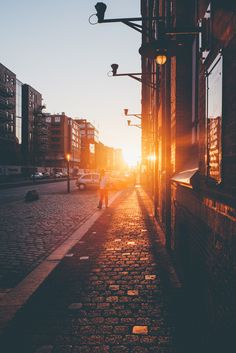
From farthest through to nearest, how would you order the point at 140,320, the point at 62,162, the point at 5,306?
the point at 62,162 < the point at 5,306 < the point at 140,320

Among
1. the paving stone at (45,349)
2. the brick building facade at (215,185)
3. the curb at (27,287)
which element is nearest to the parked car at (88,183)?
the curb at (27,287)

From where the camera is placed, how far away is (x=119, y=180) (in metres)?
31.5

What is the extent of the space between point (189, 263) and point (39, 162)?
81584 mm

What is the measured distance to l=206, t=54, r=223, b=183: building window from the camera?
2.53 meters

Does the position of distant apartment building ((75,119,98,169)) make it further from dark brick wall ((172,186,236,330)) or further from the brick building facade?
the brick building facade

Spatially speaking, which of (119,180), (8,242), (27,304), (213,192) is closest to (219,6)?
(213,192)

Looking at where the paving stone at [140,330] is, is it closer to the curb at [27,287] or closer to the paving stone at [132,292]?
the paving stone at [132,292]

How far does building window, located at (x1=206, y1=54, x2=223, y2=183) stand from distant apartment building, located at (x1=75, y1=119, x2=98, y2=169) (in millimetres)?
128217

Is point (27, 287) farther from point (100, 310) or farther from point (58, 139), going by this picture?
point (58, 139)

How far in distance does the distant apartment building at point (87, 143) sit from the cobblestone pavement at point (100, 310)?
12597 centimetres

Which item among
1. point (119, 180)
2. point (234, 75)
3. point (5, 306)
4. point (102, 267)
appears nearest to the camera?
point (234, 75)

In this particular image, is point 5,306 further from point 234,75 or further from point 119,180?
point 119,180

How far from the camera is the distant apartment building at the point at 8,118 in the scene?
6269cm

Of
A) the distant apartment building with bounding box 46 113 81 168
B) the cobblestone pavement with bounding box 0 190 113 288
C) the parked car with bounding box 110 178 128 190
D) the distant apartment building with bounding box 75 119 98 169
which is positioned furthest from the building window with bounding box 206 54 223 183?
the distant apartment building with bounding box 75 119 98 169
